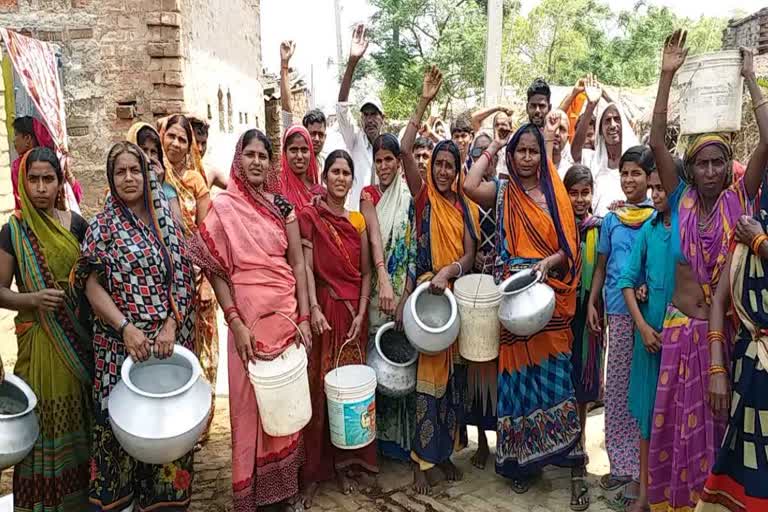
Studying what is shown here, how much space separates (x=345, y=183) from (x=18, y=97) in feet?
10.7

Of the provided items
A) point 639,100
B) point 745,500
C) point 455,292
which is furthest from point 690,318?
point 639,100

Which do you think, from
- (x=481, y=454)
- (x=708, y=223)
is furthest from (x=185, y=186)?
(x=708, y=223)

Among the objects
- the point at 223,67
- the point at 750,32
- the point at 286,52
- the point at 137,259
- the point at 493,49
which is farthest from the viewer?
the point at 750,32

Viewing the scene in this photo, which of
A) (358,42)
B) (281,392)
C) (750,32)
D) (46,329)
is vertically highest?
(750,32)

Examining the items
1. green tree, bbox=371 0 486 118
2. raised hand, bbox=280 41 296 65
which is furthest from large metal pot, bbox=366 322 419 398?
green tree, bbox=371 0 486 118

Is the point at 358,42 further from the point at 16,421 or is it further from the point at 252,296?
the point at 16,421

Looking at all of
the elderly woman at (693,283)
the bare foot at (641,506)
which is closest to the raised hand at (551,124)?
the elderly woman at (693,283)

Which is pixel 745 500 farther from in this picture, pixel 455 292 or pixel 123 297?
pixel 123 297

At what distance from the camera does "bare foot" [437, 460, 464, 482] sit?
3635mm

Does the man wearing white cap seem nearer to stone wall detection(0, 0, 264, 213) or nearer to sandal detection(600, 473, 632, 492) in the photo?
stone wall detection(0, 0, 264, 213)

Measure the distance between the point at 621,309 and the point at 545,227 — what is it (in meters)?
0.63

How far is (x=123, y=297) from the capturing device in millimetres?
2732

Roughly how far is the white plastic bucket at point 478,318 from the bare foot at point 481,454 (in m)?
0.80

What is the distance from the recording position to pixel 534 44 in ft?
87.3
